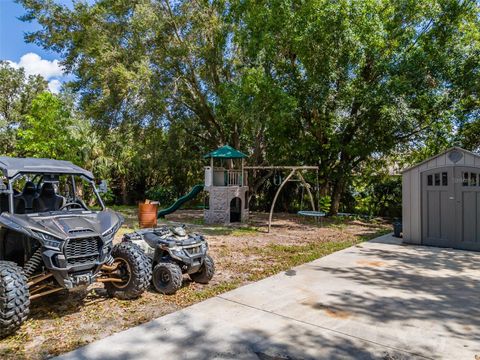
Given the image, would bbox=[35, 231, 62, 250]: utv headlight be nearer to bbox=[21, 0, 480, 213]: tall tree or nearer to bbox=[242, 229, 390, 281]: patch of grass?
bbox=[242, 229, 390, 281]: patch of grass

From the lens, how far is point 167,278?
467 cm

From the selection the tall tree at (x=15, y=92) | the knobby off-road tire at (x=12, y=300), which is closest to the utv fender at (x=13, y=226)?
the knobby off-road tire at (x=12, y=300)

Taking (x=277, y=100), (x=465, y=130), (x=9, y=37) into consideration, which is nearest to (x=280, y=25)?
(x=277, y=100)

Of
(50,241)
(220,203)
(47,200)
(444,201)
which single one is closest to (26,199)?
(47,200)

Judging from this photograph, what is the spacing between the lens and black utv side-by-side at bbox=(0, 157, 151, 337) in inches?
132

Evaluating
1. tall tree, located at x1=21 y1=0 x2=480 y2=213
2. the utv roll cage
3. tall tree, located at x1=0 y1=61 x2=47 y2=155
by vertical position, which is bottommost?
the utv roll cage

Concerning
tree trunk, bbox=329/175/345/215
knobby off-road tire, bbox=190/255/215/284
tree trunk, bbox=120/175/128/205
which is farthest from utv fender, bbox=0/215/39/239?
tree trunk, bbox=120/175/128/205

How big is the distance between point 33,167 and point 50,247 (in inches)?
47.8

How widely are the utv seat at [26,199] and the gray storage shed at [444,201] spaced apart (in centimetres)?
770

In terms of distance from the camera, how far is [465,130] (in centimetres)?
1108

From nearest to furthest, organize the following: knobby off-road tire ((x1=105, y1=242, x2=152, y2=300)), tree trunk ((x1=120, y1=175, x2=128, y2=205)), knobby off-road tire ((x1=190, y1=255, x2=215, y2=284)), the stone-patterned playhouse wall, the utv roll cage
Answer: the utv roll cage < knobby off-road tire ((x1=105, y1=242, x2=152, y2=300)) < knobby off-road tire ((x1=190, y1=255, x2=215, y2=284)) < the stone-patterned playhouse wall < tree trunk ((x1=120, y1=175, x2=128, y2=205))

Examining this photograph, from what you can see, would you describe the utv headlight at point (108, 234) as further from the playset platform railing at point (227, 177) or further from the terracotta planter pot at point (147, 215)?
the playset platform railing at point (227, 177)

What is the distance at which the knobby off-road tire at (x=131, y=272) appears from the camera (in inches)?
169

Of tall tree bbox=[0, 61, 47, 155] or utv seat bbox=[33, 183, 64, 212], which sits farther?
tall tree bbox=[0, 61, 47, 155]
